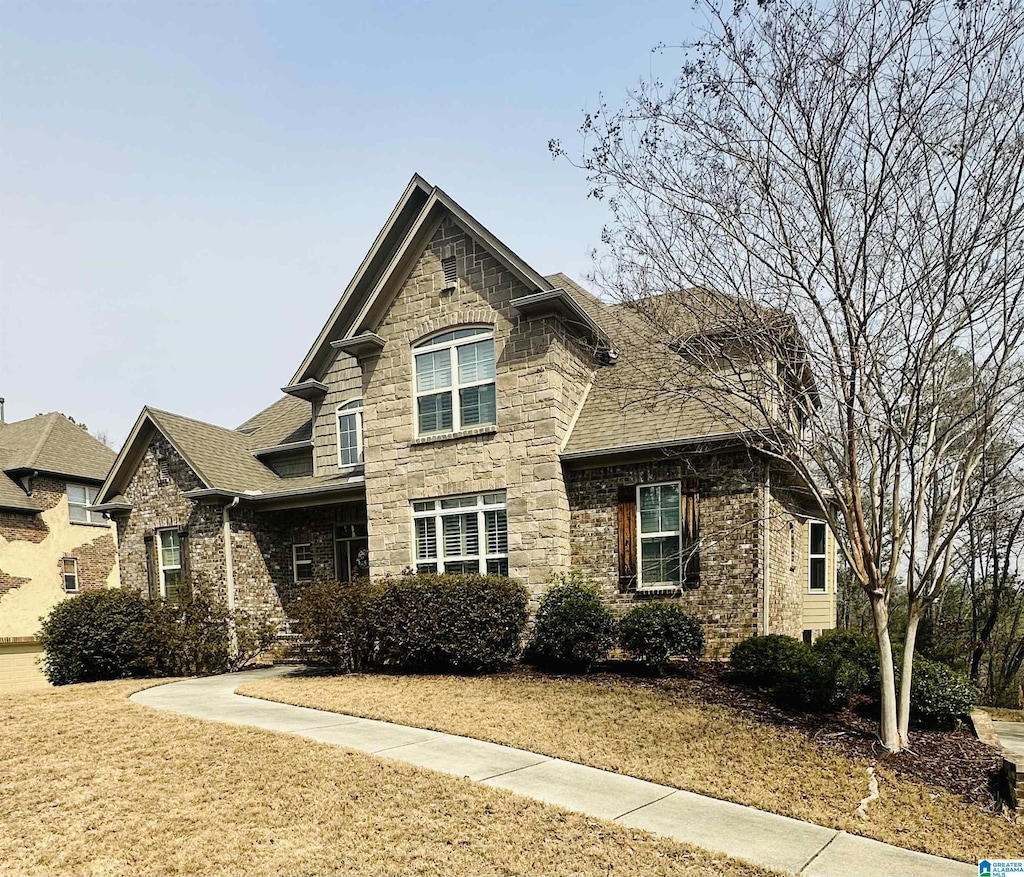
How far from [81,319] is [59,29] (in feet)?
47.7

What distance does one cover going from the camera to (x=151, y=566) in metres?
19.1

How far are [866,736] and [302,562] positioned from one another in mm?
14054

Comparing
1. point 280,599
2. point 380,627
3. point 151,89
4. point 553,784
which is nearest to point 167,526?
point 280,599

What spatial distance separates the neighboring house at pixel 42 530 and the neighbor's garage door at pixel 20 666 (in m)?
0.03

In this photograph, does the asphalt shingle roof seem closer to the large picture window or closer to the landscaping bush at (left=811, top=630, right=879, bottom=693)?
the large picture window

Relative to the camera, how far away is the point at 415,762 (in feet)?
23.6

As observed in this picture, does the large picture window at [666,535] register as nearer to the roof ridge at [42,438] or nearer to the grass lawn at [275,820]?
the grass lawn at [275,820]

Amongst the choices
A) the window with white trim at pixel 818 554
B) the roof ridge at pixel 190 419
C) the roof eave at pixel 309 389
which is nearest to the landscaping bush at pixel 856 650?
the window with white trim at pixel 818 554

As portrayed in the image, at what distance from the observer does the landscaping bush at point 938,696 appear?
8.73 metres

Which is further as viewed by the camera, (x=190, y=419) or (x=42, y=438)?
(x=42, y=438)

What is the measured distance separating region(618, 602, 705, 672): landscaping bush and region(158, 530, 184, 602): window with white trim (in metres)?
12.4

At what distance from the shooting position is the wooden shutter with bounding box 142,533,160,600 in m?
19.0

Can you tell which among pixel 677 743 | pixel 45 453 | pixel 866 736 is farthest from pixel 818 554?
pixel 45 453

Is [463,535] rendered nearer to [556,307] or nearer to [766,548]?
[556,307]
